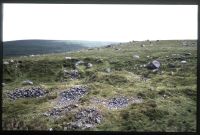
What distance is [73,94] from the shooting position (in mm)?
13594

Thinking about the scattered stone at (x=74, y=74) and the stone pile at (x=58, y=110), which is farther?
the scattered stone at (x=74, y=74)

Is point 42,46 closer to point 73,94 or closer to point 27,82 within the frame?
point 27,82

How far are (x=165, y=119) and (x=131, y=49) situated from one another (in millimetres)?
8368

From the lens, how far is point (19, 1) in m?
11.4

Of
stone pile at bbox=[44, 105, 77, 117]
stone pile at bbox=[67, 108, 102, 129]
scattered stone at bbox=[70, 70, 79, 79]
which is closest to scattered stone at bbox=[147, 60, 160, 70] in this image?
scattered stone at bbox=[70, 70, 79, 79]

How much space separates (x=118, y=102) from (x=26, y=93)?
3.34 meters

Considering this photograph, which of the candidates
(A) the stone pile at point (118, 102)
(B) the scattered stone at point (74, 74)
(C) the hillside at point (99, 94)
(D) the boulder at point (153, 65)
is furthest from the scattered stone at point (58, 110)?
(D) the boulder at point (153, 65)

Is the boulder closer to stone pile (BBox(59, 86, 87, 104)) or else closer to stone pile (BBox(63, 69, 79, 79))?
stone pile (BBox(63, 69, 79, 79))

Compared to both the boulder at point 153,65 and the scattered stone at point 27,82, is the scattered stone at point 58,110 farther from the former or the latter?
the boulder at point 153,65

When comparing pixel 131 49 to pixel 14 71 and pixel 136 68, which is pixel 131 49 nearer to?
pixel 136 68

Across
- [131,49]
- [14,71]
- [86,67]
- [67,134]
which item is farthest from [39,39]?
[131,49]

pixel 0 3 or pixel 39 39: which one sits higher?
pixel 0 3

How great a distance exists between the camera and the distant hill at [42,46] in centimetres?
1366

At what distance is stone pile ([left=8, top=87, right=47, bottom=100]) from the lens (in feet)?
42.9
